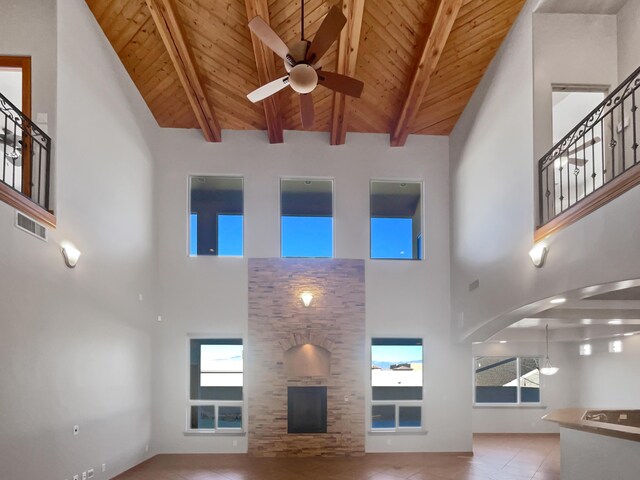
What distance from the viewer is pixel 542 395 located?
39.5ft

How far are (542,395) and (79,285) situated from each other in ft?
32.0

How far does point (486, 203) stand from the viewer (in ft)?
26.0

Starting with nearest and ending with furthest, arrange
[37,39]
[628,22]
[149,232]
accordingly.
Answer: [37,39]
[628,22]
[149,232]

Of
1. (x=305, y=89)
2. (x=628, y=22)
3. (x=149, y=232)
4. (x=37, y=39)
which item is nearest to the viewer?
(x=305, y=89)

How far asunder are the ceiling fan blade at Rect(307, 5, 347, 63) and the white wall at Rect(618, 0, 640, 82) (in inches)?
142

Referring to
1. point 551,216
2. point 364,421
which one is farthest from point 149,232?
point 551,216

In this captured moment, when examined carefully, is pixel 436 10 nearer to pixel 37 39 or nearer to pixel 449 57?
pixel 449 57

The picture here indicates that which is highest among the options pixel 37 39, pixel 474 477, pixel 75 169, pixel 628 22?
pixel 628 22

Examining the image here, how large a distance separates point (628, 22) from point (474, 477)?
600 cm

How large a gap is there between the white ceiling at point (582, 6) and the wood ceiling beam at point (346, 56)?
2.08 meters

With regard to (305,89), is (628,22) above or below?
above

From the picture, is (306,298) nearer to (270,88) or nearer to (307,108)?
(307,108)

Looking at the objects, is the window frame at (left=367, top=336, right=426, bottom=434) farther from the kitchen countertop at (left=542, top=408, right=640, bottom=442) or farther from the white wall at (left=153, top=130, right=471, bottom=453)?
the kitchen countertop at (left=542, top=408, right=640, bottom=442)

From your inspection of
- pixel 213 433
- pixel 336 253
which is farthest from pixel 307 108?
pixel 213 433
